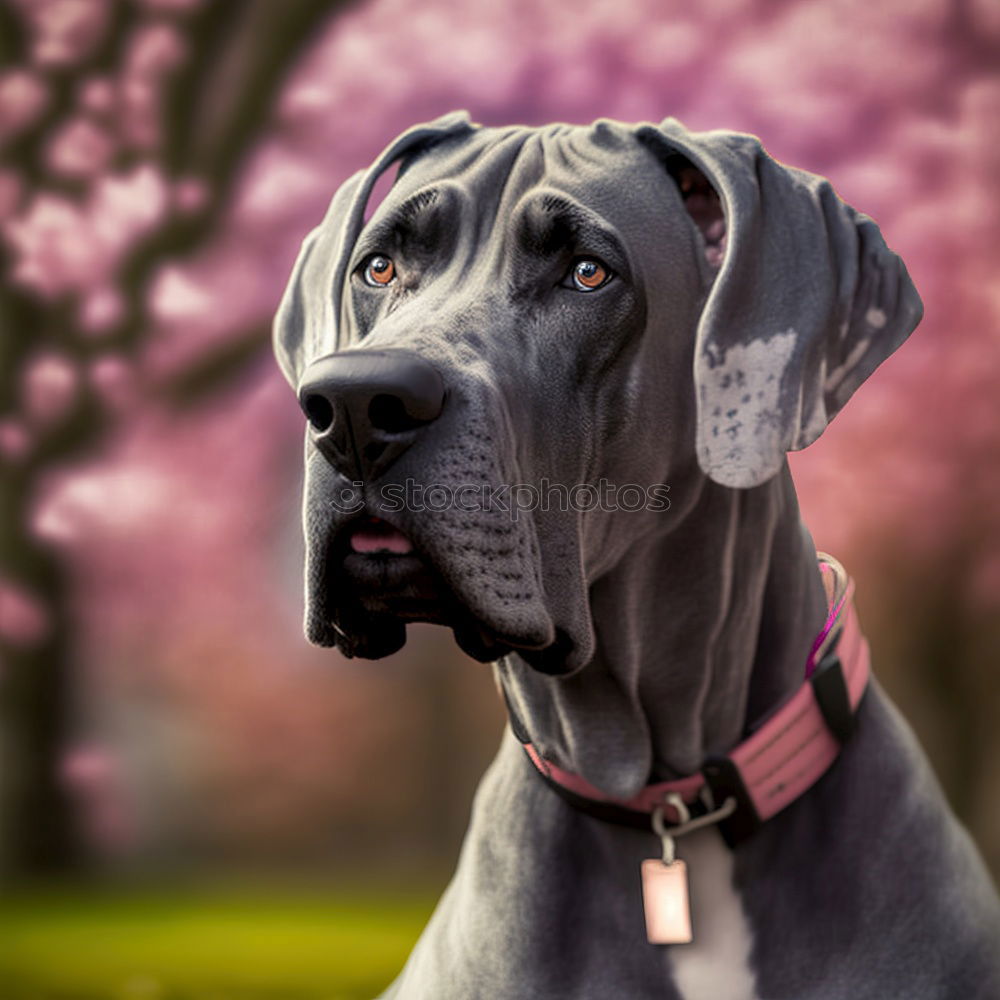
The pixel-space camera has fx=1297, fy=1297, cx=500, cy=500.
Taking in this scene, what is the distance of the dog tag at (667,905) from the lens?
2.05m

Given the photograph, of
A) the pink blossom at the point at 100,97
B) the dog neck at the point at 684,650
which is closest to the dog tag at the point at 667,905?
the dog neck at the point at 684,650

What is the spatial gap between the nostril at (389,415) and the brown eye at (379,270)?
1.83 ft

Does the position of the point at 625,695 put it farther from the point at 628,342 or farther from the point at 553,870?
the point at 628,342

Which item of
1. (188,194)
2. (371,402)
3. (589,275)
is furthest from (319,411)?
(188,194)

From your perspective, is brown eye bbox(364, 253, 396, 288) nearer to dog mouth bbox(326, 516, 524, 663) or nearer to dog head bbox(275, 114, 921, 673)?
dog head bbox(275, 114, 921, 673)

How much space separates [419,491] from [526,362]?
33cm

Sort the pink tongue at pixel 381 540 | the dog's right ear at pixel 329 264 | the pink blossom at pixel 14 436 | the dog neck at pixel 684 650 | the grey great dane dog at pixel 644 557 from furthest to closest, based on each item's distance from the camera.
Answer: the pink blossom at pixel 14 436
the dog's right ear at pixel 329 264
the dog neck at pixel 684 650
the grey great dane dog at pixel 644 557
the pink tongue at pixel 381 540

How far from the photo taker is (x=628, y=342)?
204cm

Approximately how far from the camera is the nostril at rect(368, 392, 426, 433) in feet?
5.61

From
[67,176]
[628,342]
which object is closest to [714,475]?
[628,342]

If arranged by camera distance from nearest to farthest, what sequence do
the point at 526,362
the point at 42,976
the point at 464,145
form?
the point at 526,362, the point at 464,145, the point at 42,976

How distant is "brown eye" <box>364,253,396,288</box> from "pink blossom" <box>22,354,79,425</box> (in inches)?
152

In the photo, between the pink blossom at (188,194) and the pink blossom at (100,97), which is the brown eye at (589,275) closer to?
the pink blossom at (188,194)

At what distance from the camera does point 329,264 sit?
2354mm
